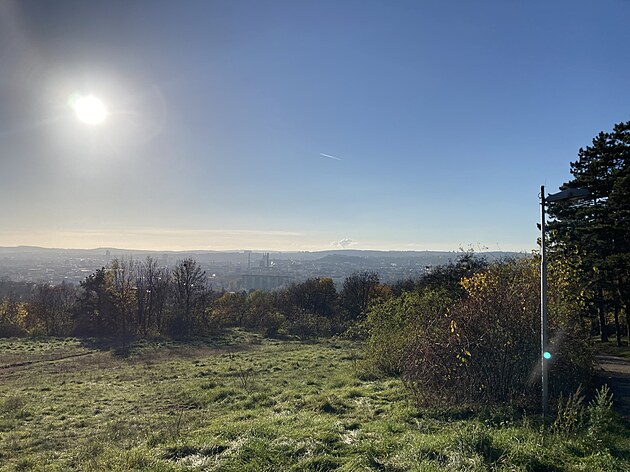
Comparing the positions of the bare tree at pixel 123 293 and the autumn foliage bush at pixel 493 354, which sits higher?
the autumn foliage bush at pixel 493 354

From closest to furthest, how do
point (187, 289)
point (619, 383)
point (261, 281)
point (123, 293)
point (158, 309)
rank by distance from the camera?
point (619, 383) < point (123, 293) < point (187, 289) < point (158, 309) < point (261, 281)

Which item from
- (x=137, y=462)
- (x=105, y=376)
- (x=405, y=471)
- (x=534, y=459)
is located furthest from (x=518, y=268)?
(x=105, y=376)

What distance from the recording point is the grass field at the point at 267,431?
18.2 feet

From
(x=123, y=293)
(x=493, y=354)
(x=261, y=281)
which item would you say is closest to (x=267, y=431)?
(x=493, y=354)

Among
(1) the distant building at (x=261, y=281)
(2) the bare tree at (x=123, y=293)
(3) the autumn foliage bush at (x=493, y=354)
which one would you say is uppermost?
(3) the autumn foliage bush at (x=493, y=354)

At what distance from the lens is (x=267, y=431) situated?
709 cm

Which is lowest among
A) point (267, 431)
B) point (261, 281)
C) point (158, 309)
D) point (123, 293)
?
point (261, 281)

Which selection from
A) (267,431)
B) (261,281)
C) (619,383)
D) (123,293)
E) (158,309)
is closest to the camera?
(267,431)

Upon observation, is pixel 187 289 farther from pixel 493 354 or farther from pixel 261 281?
pixel 261 281

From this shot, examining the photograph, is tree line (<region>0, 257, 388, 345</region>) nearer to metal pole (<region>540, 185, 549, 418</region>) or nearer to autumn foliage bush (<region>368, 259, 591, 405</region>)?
autumn foliage bush (<region>368, 259, 591, 405</region>)

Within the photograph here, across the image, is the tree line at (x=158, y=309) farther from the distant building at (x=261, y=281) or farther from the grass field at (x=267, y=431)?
the distant building at (x=261, y=281)

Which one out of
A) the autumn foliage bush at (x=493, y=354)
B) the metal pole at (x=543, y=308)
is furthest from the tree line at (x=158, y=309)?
the metal pole at (x=543, y=308)

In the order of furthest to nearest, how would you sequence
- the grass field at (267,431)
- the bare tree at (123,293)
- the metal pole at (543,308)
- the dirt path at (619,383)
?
the bare tree at (123,293)
the dirt path at (619,383)
the metal pole at (543,308)
the grass field at (267,431)

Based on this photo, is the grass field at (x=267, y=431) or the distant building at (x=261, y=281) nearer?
the grass field at (x=267, y=431)
